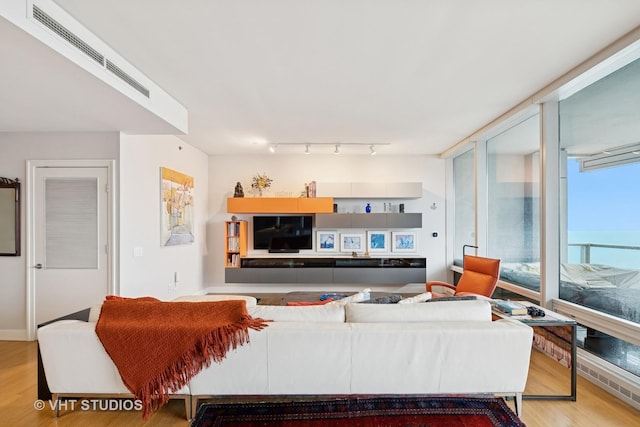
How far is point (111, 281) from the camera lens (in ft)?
12.9

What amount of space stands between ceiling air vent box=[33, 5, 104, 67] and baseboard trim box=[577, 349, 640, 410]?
444cm

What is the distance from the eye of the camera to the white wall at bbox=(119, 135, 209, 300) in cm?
402

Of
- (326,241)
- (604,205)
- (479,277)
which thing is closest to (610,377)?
(604,205)

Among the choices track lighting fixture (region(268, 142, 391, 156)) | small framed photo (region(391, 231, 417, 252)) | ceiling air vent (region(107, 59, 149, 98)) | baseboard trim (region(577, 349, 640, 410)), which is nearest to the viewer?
baseboard trim (region(577, 349, 640, 410))

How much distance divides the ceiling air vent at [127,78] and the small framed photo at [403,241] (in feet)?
15.4

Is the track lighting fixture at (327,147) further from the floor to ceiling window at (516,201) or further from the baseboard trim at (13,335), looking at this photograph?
the baseboard trim at (13,335)

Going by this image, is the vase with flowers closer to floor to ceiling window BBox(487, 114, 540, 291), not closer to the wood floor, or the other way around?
floor to ceiling window BBox(487, 114, 540, 291)

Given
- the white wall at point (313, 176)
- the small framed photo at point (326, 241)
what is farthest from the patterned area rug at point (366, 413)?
the white wall at point (313, 176)

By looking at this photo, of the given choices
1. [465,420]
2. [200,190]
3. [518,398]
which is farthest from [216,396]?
[200,190]

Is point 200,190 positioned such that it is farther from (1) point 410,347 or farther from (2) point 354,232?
(1) point 410,347

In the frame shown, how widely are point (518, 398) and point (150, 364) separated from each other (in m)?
2.34

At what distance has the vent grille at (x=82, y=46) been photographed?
1.98 metres

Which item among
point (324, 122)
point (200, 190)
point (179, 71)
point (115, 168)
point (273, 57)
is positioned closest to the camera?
point (273, 57)

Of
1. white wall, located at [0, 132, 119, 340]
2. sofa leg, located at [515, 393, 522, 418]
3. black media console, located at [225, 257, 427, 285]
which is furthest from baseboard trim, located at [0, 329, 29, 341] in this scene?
sofa leg, located at [515, 393, 522, 418]
